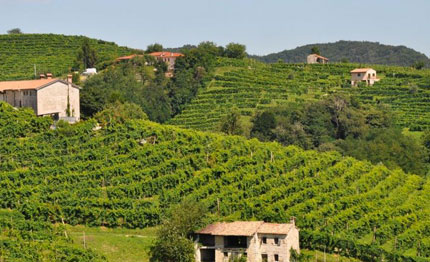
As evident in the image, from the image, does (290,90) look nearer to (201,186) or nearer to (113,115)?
(113,115)

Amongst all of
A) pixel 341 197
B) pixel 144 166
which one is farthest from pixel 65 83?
pixel 341 197

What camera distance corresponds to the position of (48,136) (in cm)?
4756

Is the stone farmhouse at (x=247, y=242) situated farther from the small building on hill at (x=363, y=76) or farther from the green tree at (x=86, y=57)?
the green tree at (x=86, y=57)

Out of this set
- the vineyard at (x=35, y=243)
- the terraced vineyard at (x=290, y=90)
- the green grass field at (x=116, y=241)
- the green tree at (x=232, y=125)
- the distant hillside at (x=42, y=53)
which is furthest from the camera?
the distant hillside at (x=42, y=53)

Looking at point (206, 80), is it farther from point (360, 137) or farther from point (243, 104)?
point (360, 137)

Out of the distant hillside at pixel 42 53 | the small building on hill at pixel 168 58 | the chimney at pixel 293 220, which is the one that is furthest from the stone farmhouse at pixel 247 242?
the small building on hill at pixel 168 58

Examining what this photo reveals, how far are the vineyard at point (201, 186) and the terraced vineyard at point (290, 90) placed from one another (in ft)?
77.9

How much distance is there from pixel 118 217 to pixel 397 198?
1805 cm

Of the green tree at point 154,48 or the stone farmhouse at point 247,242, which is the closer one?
the stone farmhouse at point 247,242

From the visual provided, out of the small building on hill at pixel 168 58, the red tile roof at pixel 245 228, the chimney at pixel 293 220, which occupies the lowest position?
the red tile roof at pixel 245 228

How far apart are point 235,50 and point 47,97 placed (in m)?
50.0

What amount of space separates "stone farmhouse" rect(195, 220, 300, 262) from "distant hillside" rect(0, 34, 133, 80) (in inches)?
1957

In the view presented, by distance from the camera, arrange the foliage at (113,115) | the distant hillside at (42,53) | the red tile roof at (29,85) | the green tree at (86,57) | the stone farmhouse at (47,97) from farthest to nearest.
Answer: the green tree at (86,57) → the distant hillside at (42,53) → the red tile roof at (29,85) → the stone farmhouse at (47,97) → the foliage at (113,115)

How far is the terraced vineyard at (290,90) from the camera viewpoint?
78.8m
